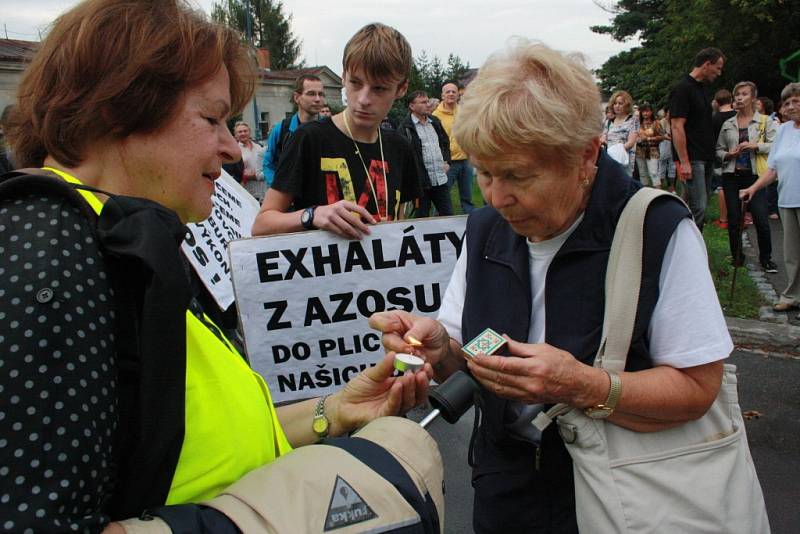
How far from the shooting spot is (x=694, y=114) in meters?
7.62

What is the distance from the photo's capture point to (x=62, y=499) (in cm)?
88

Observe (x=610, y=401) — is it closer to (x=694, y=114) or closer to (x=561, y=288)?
(x=561, y=288)

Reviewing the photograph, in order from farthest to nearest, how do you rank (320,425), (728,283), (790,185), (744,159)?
(744,159), (728,283), (790,185), (320,425)

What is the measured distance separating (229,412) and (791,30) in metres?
32.3

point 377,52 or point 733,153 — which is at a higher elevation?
point 377,52

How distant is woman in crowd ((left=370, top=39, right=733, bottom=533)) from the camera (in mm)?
1546

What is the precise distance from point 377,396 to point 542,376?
54 centimetres

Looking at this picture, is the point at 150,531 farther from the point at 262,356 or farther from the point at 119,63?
the point at 262,356

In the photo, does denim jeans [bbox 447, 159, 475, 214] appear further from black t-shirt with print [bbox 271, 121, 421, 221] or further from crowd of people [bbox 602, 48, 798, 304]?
black t-shirt with print [bbox 271, 121, 421, 221]

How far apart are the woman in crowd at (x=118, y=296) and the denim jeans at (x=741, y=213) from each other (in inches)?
286

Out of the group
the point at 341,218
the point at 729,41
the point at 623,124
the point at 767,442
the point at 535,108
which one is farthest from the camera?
the point at 729,41

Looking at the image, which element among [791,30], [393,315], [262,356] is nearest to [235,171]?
[262,356]

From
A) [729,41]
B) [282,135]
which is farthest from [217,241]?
[729,41]

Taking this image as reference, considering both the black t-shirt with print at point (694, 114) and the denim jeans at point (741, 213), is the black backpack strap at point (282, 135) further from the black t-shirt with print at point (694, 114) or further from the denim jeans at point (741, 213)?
the denim jeans at point (741, 213)
